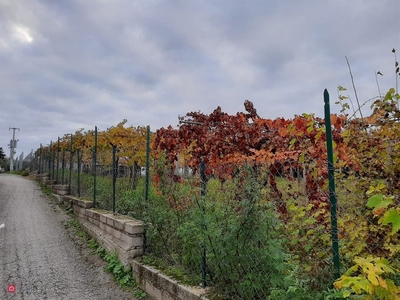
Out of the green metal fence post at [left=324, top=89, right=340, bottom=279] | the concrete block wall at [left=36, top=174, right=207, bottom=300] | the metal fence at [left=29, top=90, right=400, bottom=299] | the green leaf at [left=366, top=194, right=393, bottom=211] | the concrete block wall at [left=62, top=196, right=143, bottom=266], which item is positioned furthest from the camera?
the concrete block wall at [left=62, top=196, right=143, bottom=266]

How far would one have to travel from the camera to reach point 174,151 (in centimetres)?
667

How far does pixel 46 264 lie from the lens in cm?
533

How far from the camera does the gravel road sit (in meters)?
4.28

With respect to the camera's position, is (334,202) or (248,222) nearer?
(334,202)

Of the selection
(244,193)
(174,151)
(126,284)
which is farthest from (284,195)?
(174,151)

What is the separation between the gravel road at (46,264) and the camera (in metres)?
4.28

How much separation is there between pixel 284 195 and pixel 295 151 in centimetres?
93

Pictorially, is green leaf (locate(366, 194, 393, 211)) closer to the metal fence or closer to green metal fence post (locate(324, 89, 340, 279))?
the metal fence

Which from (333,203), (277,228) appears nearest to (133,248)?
(277,228)

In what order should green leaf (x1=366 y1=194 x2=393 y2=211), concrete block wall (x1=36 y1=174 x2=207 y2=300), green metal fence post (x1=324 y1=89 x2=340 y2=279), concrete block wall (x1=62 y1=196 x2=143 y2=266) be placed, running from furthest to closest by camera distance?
1. concrete block wall (x1=62 y1=196 x2=143 y2=266)
2. concrete block wall (x1=36 y1=174 x2=207 y2=300)
3. green metal fence post (x1=324 y1=89 x2=340 y2=279)
4. green leaf (x1=366 y1=194 x2=393 y2=211)

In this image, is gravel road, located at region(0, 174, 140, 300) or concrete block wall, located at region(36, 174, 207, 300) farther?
gravel road, located at region(0, 174, 140, 300)

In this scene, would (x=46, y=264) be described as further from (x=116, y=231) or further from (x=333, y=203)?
(x=333, y=203)

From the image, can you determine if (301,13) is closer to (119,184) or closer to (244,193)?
(244,193)

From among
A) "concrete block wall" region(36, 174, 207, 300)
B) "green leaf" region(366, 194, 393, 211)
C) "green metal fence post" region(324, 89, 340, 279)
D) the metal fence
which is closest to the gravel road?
"concrete block wall" region(36, 174, 207, 300)
